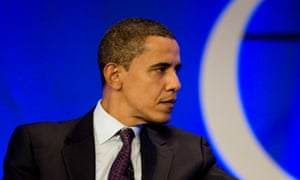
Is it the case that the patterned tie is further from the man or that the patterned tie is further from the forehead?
the forehead

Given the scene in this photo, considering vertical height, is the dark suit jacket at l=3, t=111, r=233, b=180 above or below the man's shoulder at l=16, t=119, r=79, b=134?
below

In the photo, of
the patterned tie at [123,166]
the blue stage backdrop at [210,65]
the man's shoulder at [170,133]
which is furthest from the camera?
the blue stage backdrop at [210,65]

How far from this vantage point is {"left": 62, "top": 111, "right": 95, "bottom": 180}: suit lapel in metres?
1.26

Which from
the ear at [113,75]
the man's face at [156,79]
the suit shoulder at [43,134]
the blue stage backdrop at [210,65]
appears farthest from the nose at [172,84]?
the blue stage backdrop at [210,65]

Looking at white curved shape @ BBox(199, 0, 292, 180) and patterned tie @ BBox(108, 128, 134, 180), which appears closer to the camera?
patterned tie @ BBox(108, 128, 134, 180)

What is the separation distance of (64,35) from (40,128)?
54cm

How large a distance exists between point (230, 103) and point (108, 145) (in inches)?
24.2

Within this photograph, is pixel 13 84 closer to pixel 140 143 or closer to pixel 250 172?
pixel 140 143

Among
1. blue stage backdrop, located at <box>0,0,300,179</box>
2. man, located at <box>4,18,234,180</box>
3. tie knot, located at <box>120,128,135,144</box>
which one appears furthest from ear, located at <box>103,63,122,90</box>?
blue stage backdrop, located at <box>0,0,300,179</box>

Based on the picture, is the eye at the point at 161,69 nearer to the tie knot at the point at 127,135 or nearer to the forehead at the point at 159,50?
the forehead at the point at 159,50

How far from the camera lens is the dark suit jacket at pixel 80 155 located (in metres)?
1.27

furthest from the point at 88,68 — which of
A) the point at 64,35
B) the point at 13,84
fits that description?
the point at 13,84

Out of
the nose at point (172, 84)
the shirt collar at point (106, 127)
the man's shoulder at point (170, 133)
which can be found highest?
the nose at point (172, 84)

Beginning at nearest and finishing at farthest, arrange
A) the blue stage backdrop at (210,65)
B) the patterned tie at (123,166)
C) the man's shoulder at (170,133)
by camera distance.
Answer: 1. the patterned tie at (123,166)
2. the man's shoulder at (170,133)
3. the blue stage backdrop at (210,65)
